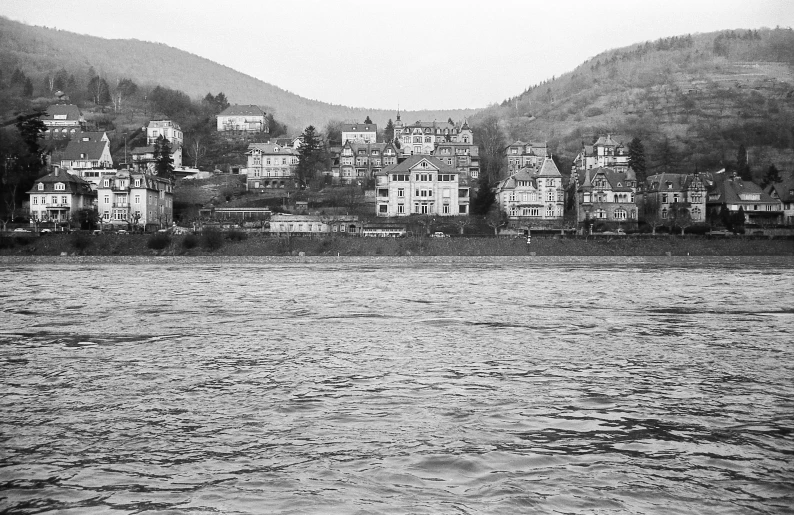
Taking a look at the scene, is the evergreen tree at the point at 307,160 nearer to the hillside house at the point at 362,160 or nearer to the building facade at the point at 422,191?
the hillside house at the point at 362,160

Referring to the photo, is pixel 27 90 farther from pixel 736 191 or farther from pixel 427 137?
pixel 736 191

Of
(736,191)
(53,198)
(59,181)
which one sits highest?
(59,181)

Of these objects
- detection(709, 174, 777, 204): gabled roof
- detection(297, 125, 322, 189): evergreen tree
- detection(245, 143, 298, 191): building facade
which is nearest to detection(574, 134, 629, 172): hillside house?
detection(709, 174, 777, 204): gabled roof

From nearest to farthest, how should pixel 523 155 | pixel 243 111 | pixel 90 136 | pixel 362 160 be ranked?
1. pixel 362 160
2. pixel 523 155
3. pixel 90 136
4. pixel 243 111

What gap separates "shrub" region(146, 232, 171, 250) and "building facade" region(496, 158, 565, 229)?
39315mm

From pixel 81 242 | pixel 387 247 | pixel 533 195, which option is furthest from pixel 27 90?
pixel 387 247

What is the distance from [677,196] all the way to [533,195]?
61.7ft

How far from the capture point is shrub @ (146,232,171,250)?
70338 mm

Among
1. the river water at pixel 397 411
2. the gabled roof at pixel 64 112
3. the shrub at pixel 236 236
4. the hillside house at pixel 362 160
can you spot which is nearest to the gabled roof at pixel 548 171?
the hillside house at pixel 362 160

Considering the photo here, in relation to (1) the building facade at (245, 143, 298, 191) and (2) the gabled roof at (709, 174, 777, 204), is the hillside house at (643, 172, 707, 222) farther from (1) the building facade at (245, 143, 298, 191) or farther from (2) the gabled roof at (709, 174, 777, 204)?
(1) the building facade at (245, 143, 298, 191)

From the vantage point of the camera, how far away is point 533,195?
92.4 meters

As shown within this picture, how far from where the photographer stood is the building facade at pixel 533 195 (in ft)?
302

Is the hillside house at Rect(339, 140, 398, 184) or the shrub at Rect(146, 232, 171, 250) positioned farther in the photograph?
the hillside house at Rect(339, 140, 398, 184)

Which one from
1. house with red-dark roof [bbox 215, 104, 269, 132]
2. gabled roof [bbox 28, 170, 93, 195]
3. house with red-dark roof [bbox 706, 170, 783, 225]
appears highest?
house with red-dark roof [bbox 215, 104, 269, 132]
